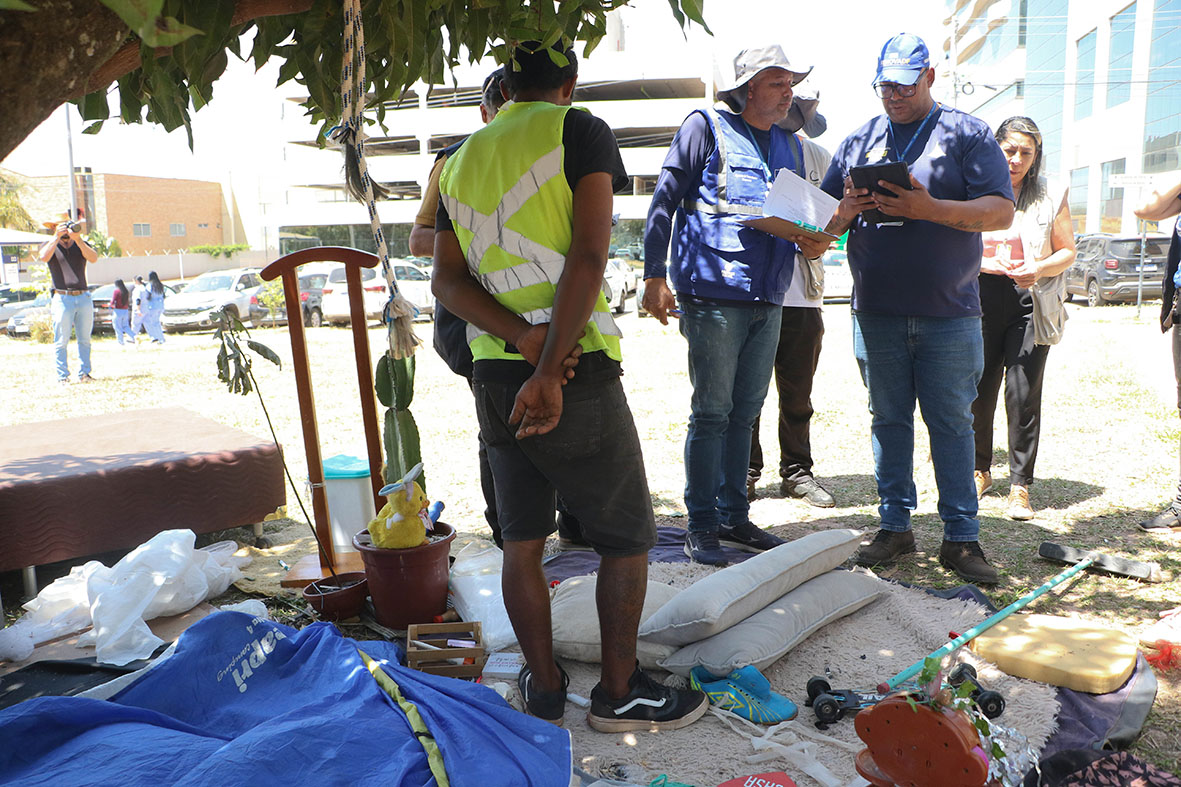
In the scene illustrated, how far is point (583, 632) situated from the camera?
293 centimetres

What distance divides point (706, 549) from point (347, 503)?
167 centimetres

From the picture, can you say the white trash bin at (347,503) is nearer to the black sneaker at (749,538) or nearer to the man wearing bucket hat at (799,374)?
the black sneaker at (749,538)

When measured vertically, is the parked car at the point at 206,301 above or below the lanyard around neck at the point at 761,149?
below

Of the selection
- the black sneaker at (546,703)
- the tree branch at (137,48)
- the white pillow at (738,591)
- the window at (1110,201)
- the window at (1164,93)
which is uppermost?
the window at (1164,93)

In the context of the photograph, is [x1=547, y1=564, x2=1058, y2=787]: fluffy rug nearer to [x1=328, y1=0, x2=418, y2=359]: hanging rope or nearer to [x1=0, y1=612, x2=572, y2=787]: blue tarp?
[x1=0, y1=612, x2=572, y2=787]: blue tarp

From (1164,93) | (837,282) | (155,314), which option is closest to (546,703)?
(155,314)

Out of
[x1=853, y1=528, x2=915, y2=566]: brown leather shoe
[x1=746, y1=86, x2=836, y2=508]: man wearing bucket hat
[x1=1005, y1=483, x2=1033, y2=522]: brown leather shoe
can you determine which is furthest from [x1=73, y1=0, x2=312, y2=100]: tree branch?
[x1=1005, y1=483, x2=1033, y2=522]: brown leather shoe

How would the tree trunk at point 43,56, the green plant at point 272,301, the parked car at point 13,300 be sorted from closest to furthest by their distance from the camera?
1. the tree trunk at point 43,56
2. the green plant at point 272,301
3. the parked car at point 13,300

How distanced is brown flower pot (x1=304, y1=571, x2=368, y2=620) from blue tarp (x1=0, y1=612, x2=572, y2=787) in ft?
2.60

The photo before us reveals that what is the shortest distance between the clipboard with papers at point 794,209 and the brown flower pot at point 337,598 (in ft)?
7.13

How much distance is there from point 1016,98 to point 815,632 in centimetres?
5728

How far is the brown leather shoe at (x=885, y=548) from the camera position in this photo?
3.82 m

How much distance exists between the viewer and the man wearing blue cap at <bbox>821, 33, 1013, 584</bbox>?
11.3 feet

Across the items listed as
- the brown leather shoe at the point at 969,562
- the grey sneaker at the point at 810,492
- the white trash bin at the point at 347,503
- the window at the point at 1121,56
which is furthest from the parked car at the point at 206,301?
the window at the point at 1121,56
